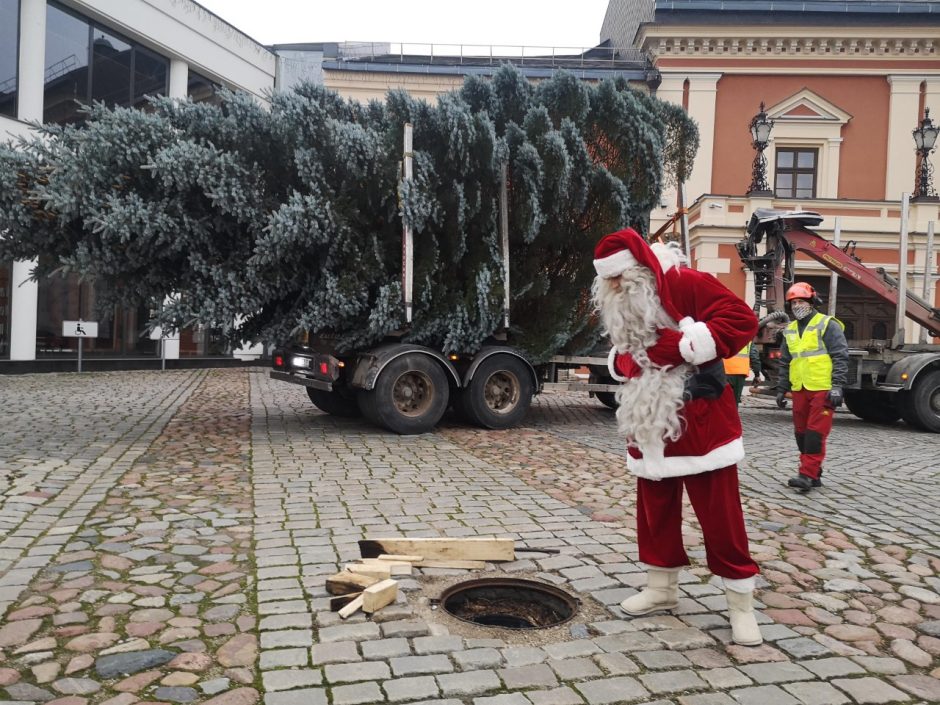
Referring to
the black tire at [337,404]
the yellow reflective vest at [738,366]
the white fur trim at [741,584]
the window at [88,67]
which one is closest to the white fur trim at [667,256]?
the white fur trim at [741,584]

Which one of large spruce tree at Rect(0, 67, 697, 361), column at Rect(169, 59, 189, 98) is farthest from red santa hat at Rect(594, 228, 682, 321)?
column at Rect(169, 59, 189, 98)

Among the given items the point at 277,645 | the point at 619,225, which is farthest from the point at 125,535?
the point at 619,225

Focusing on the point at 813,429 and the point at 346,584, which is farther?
the point at 813,429

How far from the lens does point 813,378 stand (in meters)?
6.59

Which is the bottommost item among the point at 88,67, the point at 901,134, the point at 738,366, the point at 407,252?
the point at 738,366

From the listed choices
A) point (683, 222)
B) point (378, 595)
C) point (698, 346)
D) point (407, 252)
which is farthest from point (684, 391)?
point (683, 222)

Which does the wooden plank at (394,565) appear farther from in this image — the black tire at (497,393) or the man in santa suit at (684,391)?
the black tire at (497,393)

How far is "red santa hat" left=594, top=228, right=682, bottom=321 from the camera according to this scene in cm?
327

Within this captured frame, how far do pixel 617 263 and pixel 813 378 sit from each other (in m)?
3.99

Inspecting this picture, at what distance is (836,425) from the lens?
12.4 metres

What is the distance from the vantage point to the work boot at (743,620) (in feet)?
10.5

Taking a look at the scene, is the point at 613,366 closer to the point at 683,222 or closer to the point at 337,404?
the point at 337,404

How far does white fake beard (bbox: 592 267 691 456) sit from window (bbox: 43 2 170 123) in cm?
1761

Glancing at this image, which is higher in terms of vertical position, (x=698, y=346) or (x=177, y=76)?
(x=177, y=76)
